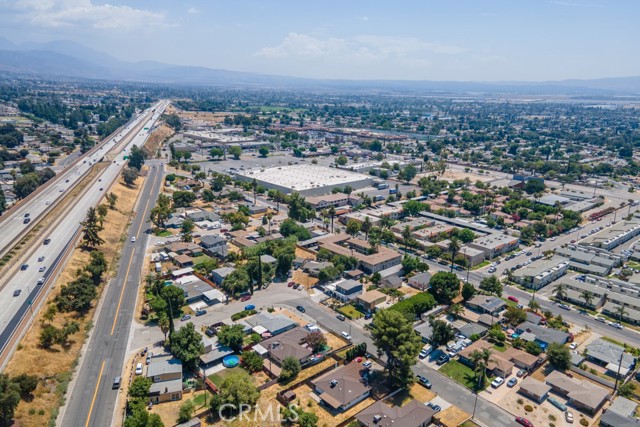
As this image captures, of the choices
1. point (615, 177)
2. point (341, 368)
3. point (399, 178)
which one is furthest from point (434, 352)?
point (615, 177)

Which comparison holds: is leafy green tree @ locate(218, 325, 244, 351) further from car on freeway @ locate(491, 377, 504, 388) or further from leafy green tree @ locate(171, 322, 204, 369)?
car on freeway @ locate(491, 377, 504, 388)

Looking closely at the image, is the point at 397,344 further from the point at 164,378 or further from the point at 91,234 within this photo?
the point at 91,234

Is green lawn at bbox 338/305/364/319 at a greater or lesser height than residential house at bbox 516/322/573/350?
lesser

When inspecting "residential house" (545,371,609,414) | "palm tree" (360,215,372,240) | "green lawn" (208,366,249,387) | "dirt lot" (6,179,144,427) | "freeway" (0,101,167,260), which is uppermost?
"freeway" (0,101,167,260)

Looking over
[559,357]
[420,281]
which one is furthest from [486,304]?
[559,357]

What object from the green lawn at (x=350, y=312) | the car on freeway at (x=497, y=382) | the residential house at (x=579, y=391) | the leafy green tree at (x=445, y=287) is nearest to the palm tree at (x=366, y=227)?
the leafy green tree at (x=445, y=287)

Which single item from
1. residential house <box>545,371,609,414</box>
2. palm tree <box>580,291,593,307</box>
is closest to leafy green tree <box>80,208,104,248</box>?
residential house <box>545,371,609,414</box>
